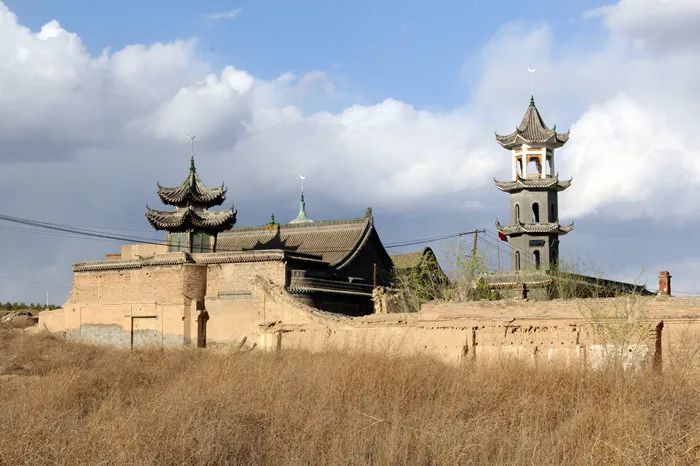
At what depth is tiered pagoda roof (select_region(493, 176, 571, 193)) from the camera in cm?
4031

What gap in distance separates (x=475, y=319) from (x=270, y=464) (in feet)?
32.5

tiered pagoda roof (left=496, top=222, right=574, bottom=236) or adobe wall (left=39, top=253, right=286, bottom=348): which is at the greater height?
tiered pagoda roof (left=496, top=222, right=574, bottom=236)

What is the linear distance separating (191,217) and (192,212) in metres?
0.18

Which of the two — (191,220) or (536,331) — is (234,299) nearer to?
(191,220)

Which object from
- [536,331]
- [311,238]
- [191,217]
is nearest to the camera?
[536,331]

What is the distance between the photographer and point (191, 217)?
106 feet

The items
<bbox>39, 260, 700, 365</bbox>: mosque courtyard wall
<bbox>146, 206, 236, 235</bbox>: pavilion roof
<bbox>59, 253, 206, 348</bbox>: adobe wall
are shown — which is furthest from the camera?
<bbox>146, 206, 236, 235</bbox>: pavilion roof

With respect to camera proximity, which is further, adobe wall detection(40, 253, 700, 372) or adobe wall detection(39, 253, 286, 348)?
adobe wall detection(39, 253, 286, 348)

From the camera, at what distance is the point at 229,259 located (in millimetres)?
28656

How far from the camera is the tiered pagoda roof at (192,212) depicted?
1278 inches

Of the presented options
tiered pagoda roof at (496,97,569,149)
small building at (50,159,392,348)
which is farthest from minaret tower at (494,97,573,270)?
small building at (50,159,392,348)

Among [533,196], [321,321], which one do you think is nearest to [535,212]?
[533,196]

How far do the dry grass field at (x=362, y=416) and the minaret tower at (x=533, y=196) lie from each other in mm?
26996

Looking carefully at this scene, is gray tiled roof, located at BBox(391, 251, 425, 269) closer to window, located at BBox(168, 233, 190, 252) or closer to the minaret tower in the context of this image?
the minaret tower
